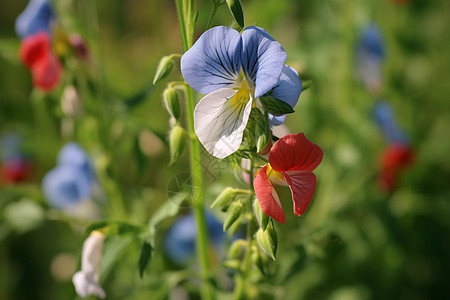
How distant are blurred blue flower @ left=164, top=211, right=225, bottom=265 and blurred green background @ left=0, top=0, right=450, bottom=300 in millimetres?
81

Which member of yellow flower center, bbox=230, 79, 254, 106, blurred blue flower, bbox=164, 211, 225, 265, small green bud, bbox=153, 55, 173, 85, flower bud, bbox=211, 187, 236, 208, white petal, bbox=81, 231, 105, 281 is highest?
small green bud, bbox=153, 55, 173, 85

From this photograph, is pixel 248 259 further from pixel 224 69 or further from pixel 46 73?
pixel 46 73

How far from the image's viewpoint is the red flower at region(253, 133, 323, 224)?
2.31 ft

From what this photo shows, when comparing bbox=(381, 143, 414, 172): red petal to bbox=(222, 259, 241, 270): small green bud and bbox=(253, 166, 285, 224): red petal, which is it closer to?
bbox=(222, 259, 241, 270): small green bud

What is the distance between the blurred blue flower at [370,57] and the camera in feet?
5.78

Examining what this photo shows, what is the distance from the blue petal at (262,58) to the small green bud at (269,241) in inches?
9.0

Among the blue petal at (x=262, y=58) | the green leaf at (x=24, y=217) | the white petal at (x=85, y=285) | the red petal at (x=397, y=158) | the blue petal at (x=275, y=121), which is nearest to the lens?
the blue petal at (x=262, y=58)

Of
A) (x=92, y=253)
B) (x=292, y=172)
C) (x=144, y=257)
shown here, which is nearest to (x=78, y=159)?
(x=92, y=253)

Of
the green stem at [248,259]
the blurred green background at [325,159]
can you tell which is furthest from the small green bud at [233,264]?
the blurred green background at [325,159]

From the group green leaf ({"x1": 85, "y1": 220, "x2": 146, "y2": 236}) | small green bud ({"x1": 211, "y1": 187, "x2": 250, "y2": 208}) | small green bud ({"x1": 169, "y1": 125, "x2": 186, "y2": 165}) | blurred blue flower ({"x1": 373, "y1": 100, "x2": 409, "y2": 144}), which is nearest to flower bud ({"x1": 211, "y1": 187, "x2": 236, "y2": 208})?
small green bud ({"x1": 211, "y1": 187, "x2": 250, "y2": 208})

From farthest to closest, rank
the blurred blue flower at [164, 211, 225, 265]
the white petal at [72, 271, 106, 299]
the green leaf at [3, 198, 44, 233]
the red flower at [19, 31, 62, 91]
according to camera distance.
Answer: the blurred blue flower at [164, 211, 225, 265] < the green leaf at [3, 198, 44, 233] < the red flower at [19, 31, 62, 91] < the white petal at [72, 271, 106, 299]

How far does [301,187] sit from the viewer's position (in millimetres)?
739

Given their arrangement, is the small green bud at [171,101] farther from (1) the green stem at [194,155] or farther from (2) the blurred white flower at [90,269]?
(2) the blurred white flower at [90,269]

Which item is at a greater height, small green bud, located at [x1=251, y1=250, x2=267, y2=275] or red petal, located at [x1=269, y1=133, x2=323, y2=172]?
red petal, located at [x1=269, y1=133, x2=323, y2=172]
